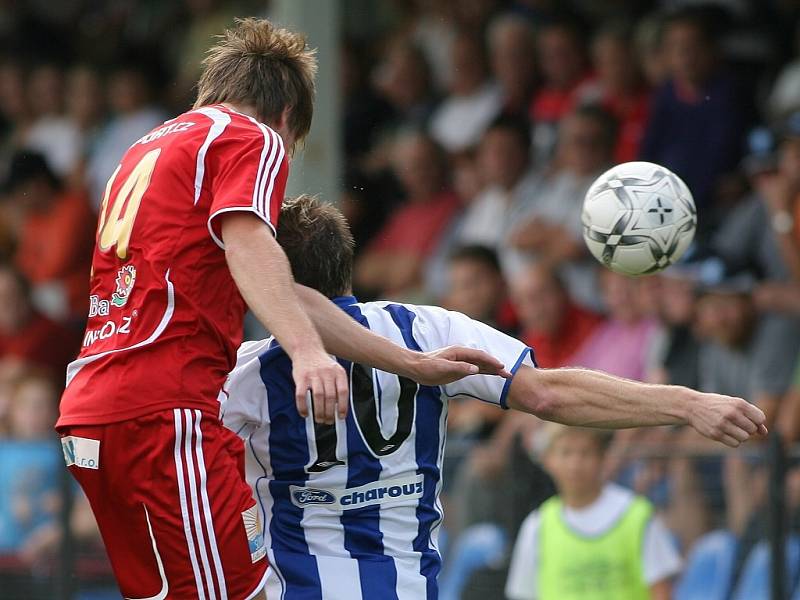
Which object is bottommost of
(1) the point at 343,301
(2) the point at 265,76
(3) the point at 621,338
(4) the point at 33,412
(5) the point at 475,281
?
(4) the point at 33,412

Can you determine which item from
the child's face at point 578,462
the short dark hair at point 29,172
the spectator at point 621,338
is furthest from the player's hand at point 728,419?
the short dark hair at point 29,172

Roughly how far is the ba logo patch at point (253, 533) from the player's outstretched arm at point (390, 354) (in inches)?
20.3

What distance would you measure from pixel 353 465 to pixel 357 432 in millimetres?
99

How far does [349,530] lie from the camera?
14.6ft

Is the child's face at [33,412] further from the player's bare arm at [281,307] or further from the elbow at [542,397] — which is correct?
the player's bare arm at [281,307]

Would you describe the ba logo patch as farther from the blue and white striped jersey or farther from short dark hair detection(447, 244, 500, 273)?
short dark hair detection(447, 244, 500, 273)

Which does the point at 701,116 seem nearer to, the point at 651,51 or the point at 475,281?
the point at 651,51

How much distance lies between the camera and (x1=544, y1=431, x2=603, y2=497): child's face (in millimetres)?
7473

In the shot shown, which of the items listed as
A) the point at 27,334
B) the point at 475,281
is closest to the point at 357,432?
the point at 475,281

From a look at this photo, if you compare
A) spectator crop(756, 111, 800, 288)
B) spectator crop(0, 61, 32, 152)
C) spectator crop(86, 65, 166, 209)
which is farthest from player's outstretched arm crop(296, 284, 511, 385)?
spectator crop(0, 61, 32, 152)

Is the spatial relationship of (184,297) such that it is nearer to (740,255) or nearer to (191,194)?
(191,194)

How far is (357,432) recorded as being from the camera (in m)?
4.43

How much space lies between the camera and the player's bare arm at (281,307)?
368cm

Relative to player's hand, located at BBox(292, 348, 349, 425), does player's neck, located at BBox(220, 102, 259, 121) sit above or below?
above
